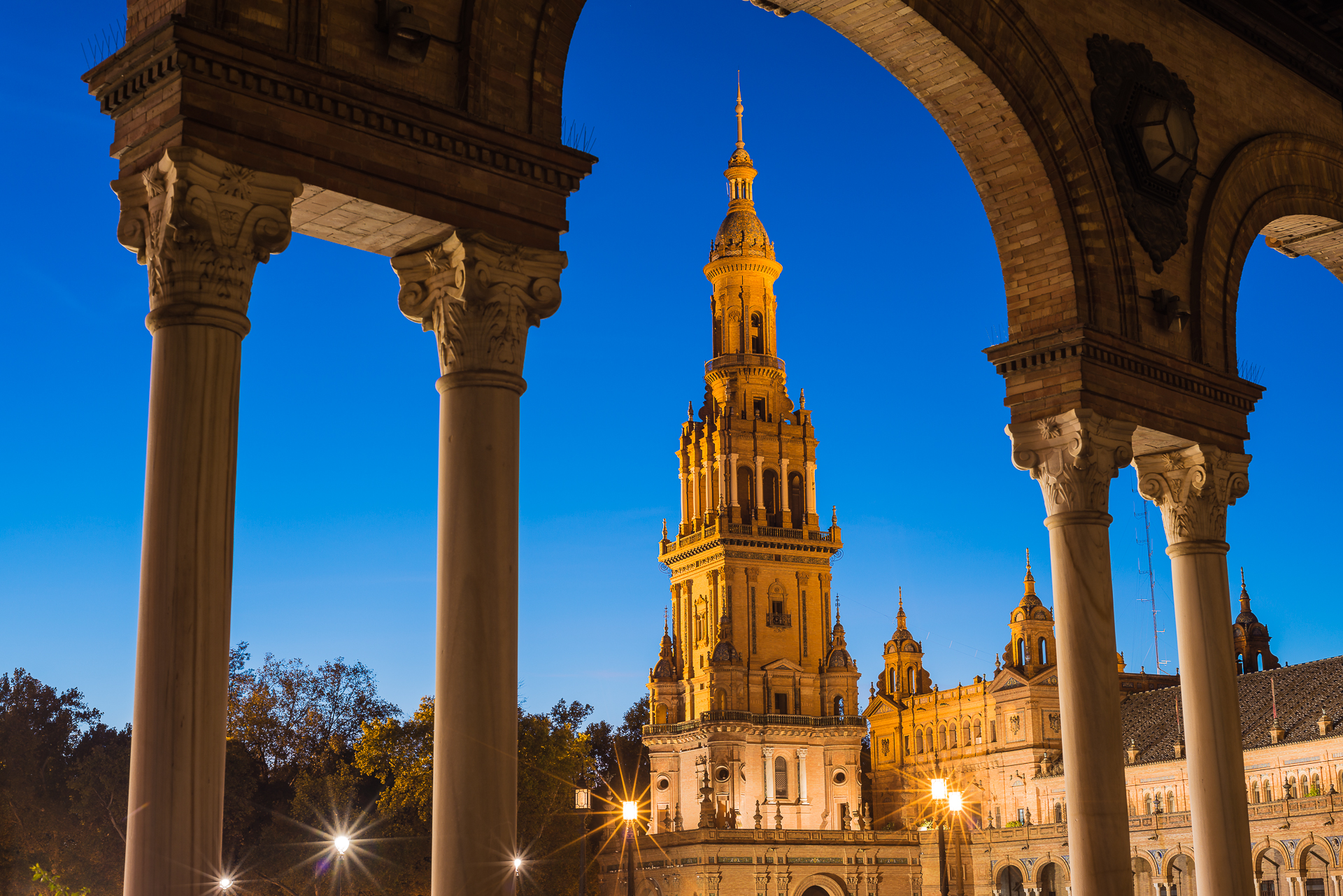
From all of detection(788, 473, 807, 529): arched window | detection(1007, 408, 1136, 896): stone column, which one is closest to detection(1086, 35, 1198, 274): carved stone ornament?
detection(1007, 408, 1136, 896): stone column

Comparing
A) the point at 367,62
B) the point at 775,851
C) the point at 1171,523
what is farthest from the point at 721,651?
the point at 367,62

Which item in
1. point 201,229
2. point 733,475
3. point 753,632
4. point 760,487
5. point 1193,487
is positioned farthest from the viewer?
point 760,487

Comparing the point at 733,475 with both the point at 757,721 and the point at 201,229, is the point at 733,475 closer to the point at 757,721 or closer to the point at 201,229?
the point at 757,721

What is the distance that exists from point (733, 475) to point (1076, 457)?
8777 cm

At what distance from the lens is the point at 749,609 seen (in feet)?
329

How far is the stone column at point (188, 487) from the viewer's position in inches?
319

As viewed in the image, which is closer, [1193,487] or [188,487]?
[188,487]

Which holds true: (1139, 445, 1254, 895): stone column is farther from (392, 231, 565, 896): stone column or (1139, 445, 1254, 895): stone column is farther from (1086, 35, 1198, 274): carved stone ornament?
(392, 231, 565, 896): stone column

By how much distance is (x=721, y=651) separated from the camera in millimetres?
97812

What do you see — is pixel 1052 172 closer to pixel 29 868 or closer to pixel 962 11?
pixel 962 11

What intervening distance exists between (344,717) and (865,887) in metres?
38.7

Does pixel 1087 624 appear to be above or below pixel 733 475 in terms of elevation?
below

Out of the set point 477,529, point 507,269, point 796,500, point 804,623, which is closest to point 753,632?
point 804,623

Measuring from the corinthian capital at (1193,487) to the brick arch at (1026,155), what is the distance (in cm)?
190
